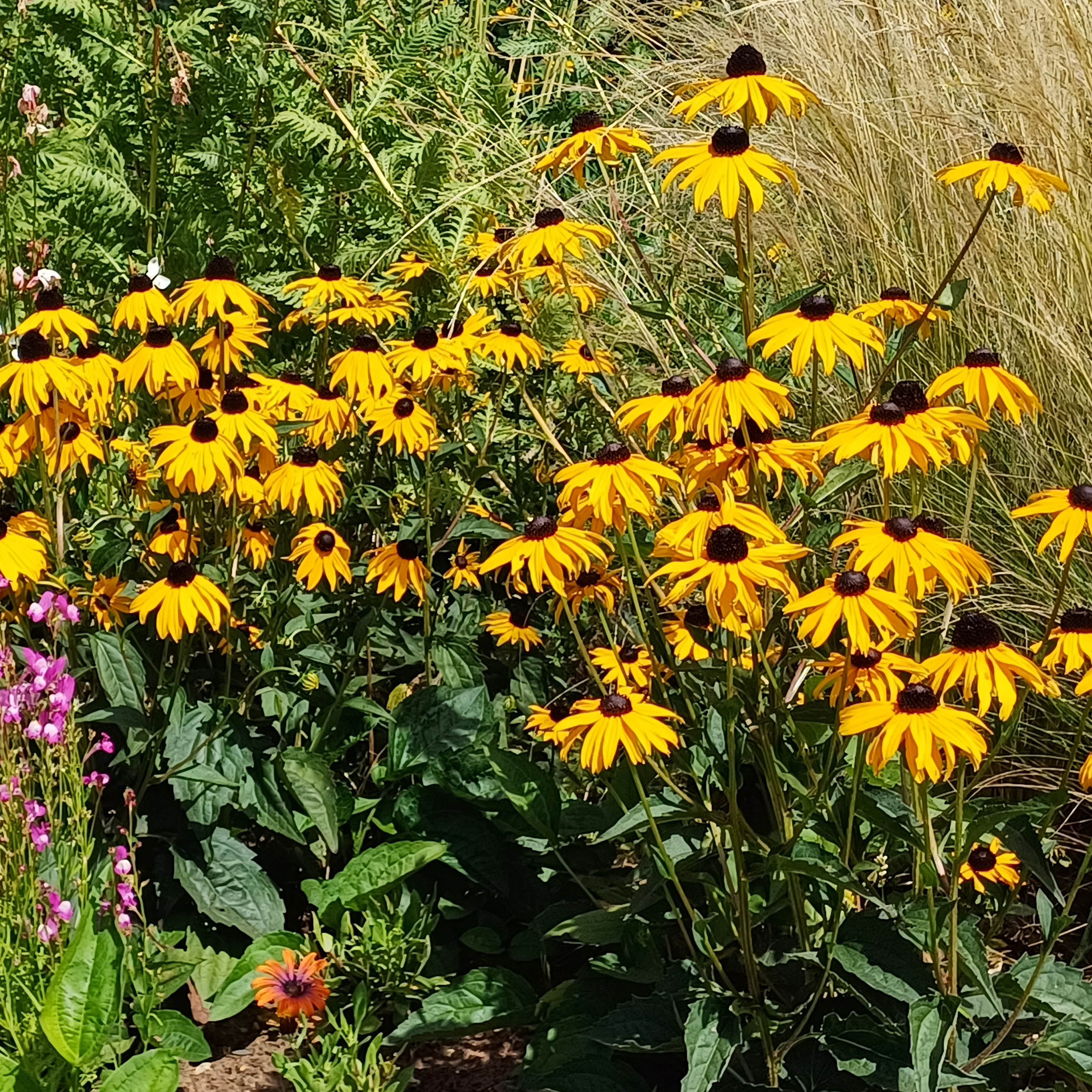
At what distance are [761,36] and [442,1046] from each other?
2949 millimetres

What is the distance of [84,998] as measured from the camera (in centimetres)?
191

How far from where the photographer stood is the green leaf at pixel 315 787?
85.7 inches

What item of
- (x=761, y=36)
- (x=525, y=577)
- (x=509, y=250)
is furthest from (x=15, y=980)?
(x=761, y=36)

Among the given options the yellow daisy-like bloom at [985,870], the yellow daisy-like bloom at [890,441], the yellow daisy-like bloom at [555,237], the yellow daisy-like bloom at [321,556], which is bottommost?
the yellow daisy-like bloom at [985,870]

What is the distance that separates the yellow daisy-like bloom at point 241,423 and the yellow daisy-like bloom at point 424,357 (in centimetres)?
25

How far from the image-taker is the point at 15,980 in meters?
1.98

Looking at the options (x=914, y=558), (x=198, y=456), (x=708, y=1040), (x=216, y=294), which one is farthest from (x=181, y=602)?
(x=914, y=558)

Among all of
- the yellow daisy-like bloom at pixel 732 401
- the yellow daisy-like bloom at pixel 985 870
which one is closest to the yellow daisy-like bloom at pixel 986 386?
Result: the yellow daisy-like bloom at pixel 732 401

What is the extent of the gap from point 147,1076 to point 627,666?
0.81 meters

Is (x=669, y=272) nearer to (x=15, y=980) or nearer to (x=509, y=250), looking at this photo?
(x=509, y=250)

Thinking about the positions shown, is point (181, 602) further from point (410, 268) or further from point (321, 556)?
point (410, 268)

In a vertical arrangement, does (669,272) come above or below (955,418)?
below

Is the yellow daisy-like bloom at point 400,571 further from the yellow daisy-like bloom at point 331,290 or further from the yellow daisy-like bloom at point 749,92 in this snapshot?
the yellow daisy-like bloom at point 749,92

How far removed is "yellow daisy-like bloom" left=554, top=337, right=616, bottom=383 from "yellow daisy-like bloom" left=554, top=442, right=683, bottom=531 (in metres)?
0.53
